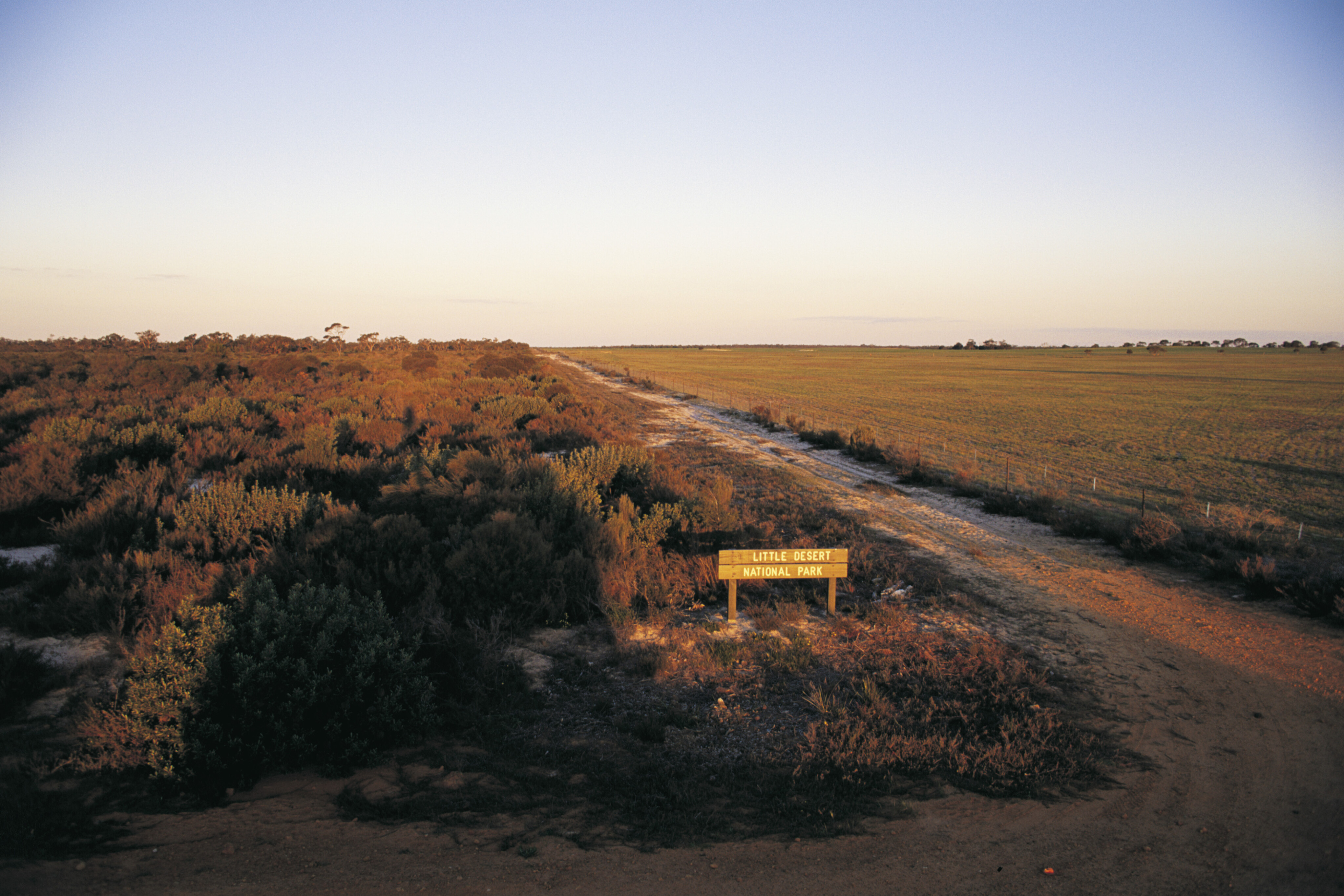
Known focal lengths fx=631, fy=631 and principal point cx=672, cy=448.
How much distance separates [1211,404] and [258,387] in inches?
2071

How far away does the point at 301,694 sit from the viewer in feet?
14.3

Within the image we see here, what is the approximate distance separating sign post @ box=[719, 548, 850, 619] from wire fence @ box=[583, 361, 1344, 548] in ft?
27.7

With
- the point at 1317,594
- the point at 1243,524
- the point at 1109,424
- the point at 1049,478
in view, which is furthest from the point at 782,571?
the point at 1109,424

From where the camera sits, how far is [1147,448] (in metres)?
21.9

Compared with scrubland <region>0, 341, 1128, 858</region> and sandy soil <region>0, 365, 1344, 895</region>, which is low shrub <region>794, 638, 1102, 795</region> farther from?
sandy soil <region>0, 365, 1344, 895</region>

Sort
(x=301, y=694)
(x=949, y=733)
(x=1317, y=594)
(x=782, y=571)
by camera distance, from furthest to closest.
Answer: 1. (x=1317, y=594)
2. (x=782, y=571)
3. (x=949, y=733)
4. (x=301, y=694)

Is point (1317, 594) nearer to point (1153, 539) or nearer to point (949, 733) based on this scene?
point (1153, 539)

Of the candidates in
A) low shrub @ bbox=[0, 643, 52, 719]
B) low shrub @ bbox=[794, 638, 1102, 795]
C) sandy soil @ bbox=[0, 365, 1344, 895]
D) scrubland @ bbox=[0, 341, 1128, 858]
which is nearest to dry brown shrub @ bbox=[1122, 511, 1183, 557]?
scrubland @ bbox=[0, 341, 1128, 858]

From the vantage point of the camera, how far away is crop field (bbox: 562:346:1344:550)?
15.3 metres

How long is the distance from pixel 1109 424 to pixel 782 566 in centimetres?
2943

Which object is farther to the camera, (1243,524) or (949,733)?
(1243,524)

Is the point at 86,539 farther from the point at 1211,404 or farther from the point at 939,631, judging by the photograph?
the point at 1211,404

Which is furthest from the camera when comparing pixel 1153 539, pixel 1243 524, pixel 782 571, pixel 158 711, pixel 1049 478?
pixel 1049 478

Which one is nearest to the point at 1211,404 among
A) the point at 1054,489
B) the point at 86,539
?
the point at 1054,489
